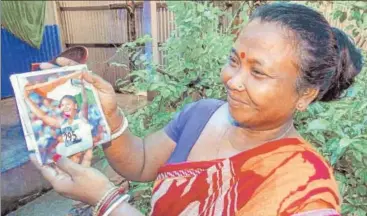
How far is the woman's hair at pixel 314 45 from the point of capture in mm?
909

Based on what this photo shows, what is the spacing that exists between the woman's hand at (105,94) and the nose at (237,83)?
34cm

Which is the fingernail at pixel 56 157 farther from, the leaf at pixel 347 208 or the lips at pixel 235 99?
the leaf at pixel 347 208

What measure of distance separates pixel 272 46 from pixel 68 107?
53 centimetres

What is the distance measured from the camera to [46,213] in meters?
2.24

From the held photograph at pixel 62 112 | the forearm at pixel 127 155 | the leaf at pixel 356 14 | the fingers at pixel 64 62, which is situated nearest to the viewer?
the held photograph at pixel 62 112

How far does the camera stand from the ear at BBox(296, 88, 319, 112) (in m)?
0.97

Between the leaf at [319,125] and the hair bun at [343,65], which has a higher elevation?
the hair bun at [343,65]

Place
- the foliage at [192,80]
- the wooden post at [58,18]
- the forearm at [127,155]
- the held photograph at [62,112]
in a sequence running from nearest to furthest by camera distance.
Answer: the held photograph at [62,112] < the forearm at [127,155] < the foliage at [192,80] < the wooden post at [58,18]

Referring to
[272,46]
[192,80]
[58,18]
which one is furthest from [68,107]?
[58,18]

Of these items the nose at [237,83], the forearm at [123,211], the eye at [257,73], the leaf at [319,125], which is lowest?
the leaf at [319,125]

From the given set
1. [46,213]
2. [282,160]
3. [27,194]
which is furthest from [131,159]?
[27,194]

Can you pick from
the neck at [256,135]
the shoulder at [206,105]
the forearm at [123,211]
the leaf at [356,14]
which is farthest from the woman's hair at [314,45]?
the leaf at [356,14]

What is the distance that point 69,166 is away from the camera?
87 centimetres

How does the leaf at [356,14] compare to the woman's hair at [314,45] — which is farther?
the leaf at [356,14]
